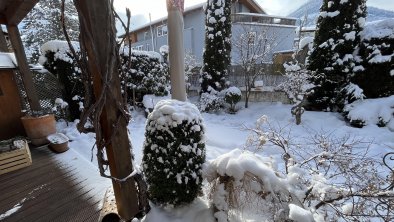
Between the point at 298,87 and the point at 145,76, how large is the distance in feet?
17.7

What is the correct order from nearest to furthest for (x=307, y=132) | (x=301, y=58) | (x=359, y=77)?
(x=307, y=132)
(x=359, y=77)
(x=301, y=58)

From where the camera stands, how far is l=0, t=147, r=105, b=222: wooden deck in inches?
99.6

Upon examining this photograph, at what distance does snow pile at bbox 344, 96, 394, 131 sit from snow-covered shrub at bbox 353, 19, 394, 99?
37 centimetres

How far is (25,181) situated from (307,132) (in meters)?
6.26

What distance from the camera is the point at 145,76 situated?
8.12 m

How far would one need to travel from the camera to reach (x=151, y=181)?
219 centimetres

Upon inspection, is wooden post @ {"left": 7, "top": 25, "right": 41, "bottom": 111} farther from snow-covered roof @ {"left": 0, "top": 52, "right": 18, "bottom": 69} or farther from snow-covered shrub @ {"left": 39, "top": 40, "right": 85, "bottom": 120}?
snow-covered shrub @ {"left": 39, "top": 40, "right": 85, "bottom": 120}

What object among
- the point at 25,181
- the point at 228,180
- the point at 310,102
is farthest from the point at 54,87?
the point at 310,102

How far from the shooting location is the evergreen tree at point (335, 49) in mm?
6340

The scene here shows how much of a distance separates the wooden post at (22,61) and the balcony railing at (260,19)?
1158 centimetres

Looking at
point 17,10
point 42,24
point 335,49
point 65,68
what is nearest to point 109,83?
point 17,10

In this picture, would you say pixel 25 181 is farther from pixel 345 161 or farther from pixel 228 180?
pixel 345 161

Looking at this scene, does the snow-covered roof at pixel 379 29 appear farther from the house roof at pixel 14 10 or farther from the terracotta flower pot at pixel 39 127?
the terracotta flower pot at pixel 39 127

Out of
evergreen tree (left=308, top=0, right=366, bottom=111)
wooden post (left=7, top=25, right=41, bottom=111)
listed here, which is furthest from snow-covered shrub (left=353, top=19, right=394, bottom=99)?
wooden post (left=7, top=25, right=41, bottom=111)
